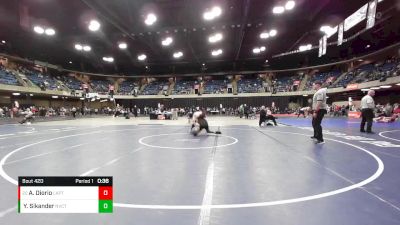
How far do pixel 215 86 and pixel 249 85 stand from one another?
240 inches

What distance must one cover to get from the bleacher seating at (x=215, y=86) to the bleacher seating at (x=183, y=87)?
2.77 m

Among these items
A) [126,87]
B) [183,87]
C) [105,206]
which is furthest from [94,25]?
[126,87]

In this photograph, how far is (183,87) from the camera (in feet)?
157

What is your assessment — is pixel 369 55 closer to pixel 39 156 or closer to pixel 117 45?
pixel 117 45

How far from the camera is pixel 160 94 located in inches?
1831

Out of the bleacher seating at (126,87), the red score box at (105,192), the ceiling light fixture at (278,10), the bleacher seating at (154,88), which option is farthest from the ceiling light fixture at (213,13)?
the bleacher seating at (126,87)

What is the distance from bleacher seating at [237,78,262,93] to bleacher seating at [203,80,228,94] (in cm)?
280

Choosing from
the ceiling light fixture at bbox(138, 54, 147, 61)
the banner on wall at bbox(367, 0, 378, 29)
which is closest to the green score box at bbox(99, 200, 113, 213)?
the banner on wall at bbox(367, 0, 378, 29)

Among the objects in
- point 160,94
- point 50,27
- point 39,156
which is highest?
point 50,27

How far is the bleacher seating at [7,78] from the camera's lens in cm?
2856

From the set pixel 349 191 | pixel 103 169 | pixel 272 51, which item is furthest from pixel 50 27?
pixel 272 51

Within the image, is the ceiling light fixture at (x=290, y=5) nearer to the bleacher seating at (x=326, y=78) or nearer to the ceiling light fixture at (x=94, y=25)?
the ceiling light fixture at (x=94, y=25)

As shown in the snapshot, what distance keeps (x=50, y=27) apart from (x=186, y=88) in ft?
96.8
